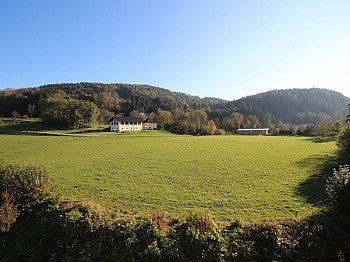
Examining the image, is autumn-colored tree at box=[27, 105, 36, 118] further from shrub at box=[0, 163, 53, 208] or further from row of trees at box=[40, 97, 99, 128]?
shrub at box=[0, 163, 53, 208]

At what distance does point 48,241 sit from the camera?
14.1 meters

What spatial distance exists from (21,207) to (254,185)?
60.6ft

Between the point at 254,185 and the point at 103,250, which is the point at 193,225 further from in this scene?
the point at 254,185

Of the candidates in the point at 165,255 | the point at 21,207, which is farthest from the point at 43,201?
the point at 165,255

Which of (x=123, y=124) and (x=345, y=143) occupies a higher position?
(x=123, y=124)

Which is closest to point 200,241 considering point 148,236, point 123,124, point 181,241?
point 181,241

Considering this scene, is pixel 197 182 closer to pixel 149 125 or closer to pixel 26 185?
pixel 26 185

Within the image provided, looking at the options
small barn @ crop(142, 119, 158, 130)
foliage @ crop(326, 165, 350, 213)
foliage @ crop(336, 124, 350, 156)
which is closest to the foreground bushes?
foliage @ crop(326, 165, 350, 213)

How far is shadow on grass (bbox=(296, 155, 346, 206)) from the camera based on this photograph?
18.1 metres

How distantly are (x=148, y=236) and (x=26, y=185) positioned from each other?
9.51 m

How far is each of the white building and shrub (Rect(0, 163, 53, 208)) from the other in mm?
74632

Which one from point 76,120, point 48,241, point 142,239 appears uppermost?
point 76,120

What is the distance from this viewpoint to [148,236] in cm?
1254

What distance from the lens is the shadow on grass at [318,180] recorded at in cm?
1813
